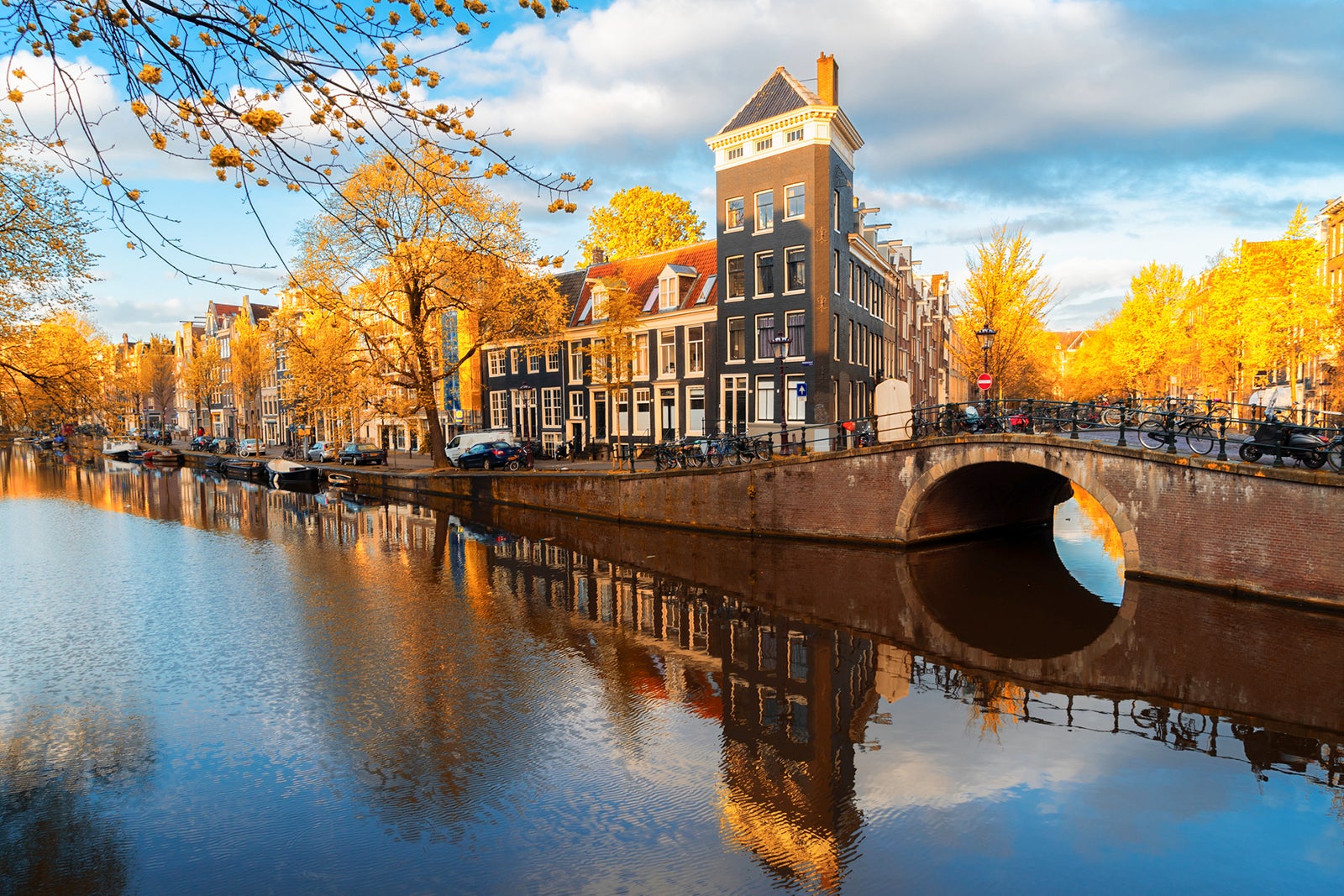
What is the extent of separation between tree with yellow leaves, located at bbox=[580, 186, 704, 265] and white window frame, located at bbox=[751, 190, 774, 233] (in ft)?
56.2

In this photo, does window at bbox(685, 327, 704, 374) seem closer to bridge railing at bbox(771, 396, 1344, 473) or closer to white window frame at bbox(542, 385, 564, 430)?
white window frame at bbox(542, 385, 564, 430)

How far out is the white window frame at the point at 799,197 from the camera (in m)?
31.3

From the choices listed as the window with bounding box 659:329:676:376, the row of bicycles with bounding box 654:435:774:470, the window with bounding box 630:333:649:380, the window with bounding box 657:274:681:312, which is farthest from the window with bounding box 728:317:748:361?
the row of bicycles with bounding box 654:435:774:470

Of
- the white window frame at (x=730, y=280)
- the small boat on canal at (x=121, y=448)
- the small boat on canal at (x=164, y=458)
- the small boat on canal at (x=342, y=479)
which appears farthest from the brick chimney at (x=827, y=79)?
the small boat on canal at (x=121, y=448)

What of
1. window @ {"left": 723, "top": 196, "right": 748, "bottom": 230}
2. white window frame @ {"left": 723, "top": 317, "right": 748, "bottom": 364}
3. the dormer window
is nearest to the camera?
window @ {"left": 723, "top": 196, "right": 748, "bottom": 230}

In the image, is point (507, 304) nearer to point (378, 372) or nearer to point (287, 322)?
point (378, 372)

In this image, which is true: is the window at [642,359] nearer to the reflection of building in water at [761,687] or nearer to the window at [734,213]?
the window at [734,213]

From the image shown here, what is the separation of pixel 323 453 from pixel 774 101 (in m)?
37.6

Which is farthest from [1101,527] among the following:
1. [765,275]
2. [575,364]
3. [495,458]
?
[575,364]

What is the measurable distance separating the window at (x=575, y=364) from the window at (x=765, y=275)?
12.7 meters

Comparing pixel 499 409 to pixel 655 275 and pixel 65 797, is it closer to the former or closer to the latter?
pixel 655 275

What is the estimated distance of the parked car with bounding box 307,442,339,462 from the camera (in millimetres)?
49750

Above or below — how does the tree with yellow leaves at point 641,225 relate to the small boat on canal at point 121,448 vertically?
above

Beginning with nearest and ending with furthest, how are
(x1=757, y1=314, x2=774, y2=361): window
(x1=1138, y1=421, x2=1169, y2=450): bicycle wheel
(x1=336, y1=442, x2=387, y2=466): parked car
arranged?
(x1=1138, y1=421, x2=1169, y2=450): bicycle wheel
(x1=757, y1=314, x2=774, y2=361): window
(x1=336, y1=442, x2=387, y2=466): parked car
